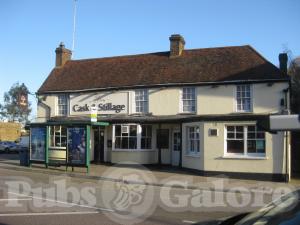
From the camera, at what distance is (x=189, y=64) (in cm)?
2767

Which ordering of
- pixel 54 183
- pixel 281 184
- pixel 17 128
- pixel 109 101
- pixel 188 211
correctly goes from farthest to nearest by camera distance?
pixel 17 128
pixel 109 101
pixel 281 184
pixel 54 183
pixel 188 211

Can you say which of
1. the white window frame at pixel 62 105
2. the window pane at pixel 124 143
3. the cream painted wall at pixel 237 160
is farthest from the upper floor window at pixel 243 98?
the white window frame at pixel 62 105

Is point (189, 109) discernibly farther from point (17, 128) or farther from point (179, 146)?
point (17, 128)

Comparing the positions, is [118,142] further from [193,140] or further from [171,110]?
[193,140]

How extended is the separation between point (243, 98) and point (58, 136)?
37.0ft

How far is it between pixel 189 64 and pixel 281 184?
1083cm

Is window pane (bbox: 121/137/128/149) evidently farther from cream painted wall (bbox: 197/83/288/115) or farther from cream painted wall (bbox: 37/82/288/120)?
cream painted wall (bbox: 197/83/288/115)

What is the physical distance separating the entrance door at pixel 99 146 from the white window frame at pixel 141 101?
3.16 meters

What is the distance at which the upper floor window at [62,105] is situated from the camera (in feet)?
101

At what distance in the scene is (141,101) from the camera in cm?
2788

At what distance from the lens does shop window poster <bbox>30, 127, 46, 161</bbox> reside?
2466 cm

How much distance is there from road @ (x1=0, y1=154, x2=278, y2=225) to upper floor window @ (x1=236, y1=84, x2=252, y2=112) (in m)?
9.04

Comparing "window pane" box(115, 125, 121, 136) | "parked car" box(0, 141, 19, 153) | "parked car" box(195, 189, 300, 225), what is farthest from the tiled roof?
"parked car" box(195, 189, 300, 225)

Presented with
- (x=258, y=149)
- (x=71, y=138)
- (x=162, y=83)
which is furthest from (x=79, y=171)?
(x=258, y=149)
